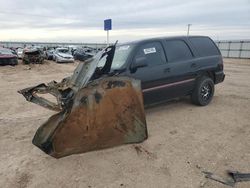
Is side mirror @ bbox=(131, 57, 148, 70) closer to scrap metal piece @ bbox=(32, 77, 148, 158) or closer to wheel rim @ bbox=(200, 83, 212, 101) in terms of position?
scrap metal piece @ bbox=(32, 77, 148, 158)

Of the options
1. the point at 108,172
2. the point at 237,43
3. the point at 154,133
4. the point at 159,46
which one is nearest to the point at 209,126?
the point at 154,133

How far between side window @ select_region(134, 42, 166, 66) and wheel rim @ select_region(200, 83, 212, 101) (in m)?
1.52

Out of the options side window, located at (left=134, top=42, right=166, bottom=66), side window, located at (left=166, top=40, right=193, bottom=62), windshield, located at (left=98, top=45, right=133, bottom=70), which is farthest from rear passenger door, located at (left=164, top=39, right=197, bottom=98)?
windshield, located at (left=98, top=45, right=133, bottom=70)

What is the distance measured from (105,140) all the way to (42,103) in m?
1.72

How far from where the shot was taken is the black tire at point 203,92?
6.81 meters

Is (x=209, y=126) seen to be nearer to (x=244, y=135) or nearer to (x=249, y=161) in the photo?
(x=244, y=135)

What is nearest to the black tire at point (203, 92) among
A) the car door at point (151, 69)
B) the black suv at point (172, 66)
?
the black suv at point (172, 66)

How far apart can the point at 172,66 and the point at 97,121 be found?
8.76ft

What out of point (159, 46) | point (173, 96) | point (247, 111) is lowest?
point (247, 111)

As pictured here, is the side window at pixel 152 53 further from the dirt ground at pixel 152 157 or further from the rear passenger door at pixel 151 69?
the dirt ground at pixel 152 157

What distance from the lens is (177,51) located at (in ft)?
21.2

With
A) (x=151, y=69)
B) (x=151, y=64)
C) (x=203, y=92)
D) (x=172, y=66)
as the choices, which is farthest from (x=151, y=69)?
(x=203, y=92)

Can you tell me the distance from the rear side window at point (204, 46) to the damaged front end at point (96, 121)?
2.99 m

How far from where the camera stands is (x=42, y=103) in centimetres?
536
